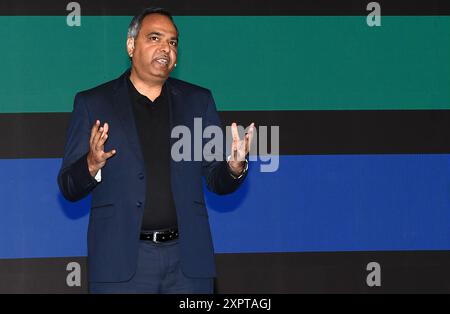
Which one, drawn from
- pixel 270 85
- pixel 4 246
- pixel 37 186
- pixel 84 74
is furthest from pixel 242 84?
pixel 4 246

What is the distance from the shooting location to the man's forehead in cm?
278

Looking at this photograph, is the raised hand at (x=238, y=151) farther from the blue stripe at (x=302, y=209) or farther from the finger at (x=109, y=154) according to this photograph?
the blue stripe at (x=302, y=209)

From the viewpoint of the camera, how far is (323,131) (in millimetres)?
5090

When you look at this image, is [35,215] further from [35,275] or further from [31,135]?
[31,135]

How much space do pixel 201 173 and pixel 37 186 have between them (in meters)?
2.32

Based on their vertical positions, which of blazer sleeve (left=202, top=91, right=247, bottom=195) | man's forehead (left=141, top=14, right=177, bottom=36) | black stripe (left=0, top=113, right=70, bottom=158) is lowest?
blazer sleeve (left=202, top=91, right=247, bottom=195)

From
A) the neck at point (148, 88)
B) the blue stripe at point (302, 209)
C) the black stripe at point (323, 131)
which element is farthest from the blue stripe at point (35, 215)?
the neck at point (148, 88)

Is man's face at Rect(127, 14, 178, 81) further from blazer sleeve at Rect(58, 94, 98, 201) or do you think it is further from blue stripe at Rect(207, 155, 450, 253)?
blue stripe at Rect(207, 155, 450, 253)

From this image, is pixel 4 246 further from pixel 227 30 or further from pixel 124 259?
pixel 124 259

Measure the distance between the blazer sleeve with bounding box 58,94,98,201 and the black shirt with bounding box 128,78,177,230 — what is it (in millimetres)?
177

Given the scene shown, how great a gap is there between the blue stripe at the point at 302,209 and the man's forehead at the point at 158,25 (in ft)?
7.26

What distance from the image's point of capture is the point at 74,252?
193 inches

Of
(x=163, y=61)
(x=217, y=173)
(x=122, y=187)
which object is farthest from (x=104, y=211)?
(x=163, y=61)

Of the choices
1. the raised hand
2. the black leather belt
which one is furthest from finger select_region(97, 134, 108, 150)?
the raised hand
